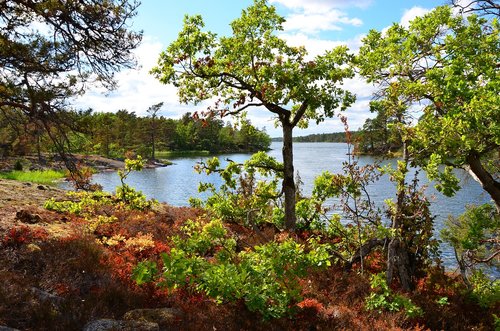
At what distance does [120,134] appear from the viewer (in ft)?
303

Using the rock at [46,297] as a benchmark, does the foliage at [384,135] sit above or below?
above

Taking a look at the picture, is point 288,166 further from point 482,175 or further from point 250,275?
point 250,275

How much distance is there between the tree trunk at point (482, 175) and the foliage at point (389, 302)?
4906mm

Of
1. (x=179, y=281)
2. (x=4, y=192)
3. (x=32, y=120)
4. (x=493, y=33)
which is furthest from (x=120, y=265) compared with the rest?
(x=493, y=33)

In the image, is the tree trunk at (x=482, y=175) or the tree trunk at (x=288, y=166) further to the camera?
the tree trunk at (x=288, y=166)

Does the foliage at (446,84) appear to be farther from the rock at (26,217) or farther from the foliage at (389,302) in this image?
the rock at (26,217)

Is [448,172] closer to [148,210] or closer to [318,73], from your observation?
[318,73]

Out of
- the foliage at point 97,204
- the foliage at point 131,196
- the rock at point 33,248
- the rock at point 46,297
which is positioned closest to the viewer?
the rock at point 46,297

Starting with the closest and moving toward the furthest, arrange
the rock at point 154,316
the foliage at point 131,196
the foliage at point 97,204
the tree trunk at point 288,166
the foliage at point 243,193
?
the rock at point 154,316
the foliage at point 243,193
the foliage at point 97,204
the tree trunk at point 288,166
the foliage at point 131,196

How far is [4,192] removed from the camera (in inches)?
596

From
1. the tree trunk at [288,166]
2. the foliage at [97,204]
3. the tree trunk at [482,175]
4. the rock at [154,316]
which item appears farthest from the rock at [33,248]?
the tree trunk at [482,175]

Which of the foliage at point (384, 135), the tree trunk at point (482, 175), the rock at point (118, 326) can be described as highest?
the foliage at point (384, 135)

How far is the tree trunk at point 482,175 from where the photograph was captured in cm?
1105

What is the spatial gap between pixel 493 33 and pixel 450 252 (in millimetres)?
15975
